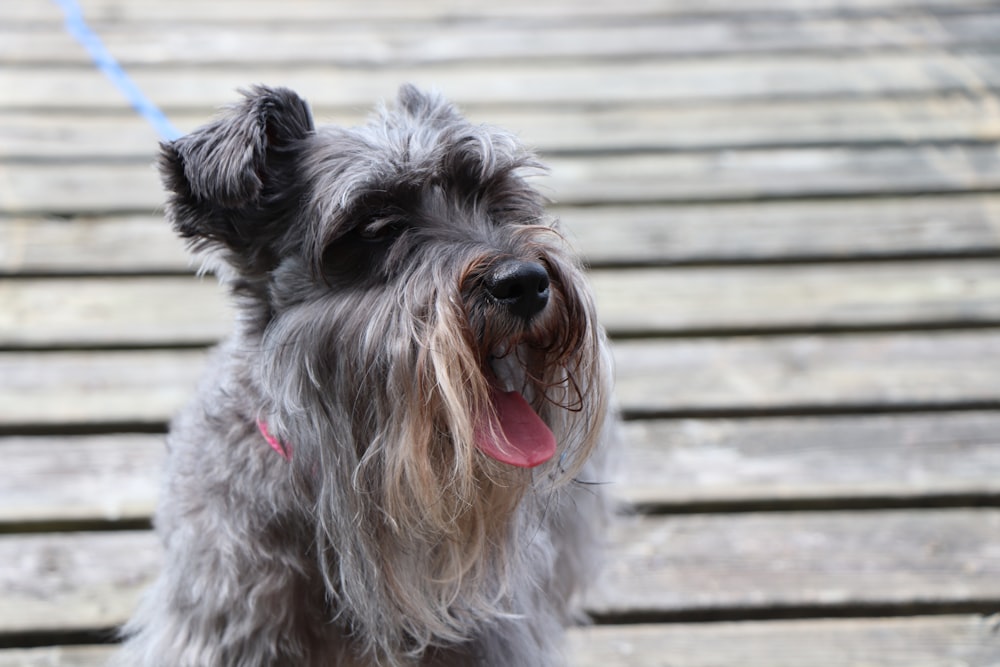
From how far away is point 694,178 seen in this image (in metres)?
3.69

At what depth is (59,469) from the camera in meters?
2.66

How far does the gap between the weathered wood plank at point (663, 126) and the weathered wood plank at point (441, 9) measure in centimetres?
76

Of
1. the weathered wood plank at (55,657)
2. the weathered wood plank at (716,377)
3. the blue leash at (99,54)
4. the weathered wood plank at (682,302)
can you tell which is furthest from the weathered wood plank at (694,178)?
the weathered wood plank at (55,657)

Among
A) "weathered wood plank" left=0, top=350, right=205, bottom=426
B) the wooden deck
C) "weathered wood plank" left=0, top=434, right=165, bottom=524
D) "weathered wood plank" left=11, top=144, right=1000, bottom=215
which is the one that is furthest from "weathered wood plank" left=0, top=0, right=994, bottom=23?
"weathered wood plank" left=0, top=434, right=165, bottom=524

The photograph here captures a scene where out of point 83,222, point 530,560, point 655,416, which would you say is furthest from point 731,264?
point 83,222

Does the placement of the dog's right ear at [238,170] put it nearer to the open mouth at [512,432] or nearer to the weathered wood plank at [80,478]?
the open mouth at [512,432]

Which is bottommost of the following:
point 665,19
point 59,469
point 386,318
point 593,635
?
point 593,635

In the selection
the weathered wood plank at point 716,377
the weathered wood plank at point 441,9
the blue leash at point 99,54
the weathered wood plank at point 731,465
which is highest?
the weathered wood plank at point 441,9

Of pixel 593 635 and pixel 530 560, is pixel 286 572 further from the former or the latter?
pixel 593 635

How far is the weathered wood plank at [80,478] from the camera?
2.56 m

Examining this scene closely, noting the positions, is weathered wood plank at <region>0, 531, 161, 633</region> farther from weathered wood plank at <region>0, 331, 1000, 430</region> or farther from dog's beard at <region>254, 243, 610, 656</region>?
dog's beard at <region>254, 243, 610, 656</region>

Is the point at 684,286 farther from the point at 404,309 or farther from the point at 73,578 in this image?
the point at 73,578

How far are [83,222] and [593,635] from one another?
2.26 metres

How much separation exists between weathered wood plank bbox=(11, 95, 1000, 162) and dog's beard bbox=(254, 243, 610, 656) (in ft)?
7.07
